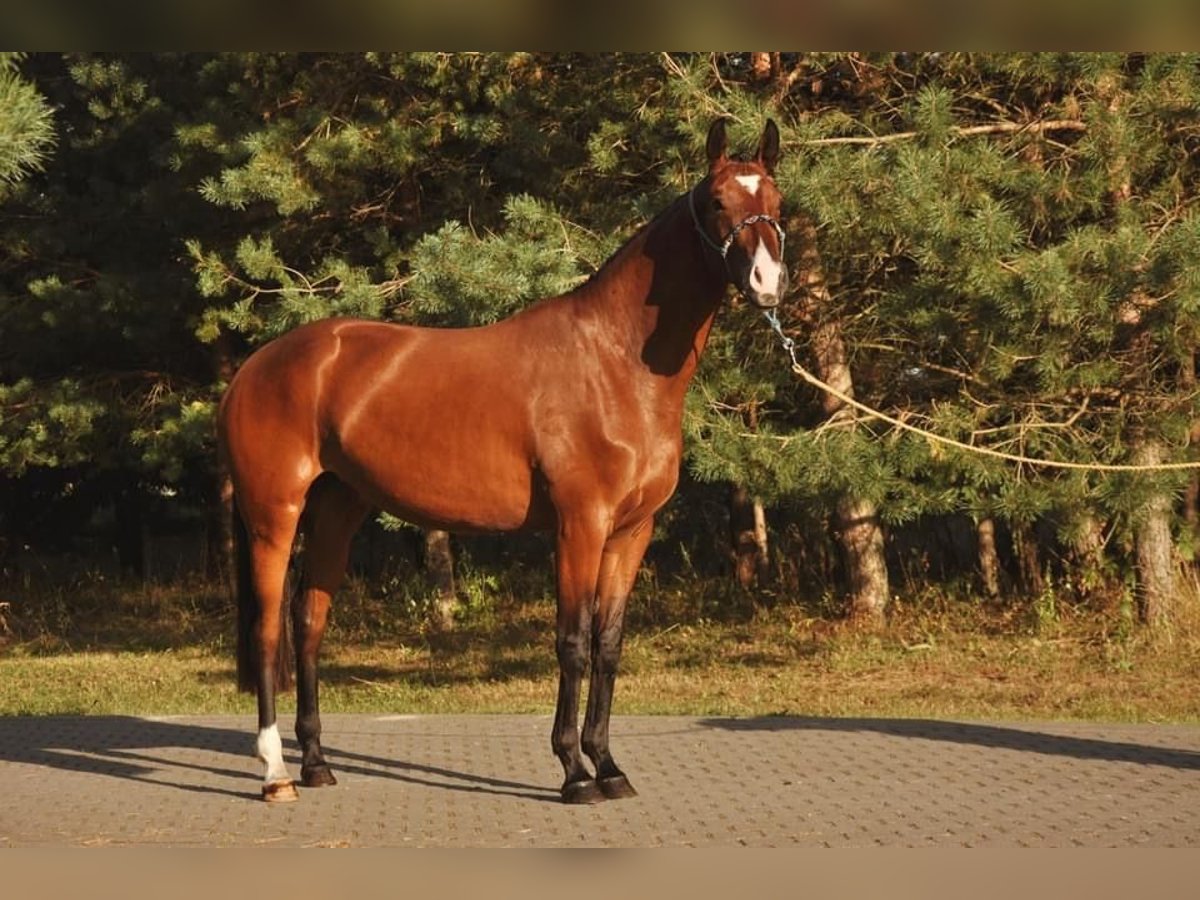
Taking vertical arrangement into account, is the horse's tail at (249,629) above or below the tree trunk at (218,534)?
below

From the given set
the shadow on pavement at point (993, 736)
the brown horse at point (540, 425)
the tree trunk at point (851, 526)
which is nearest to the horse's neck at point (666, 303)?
the brown horse at point (540, 425)

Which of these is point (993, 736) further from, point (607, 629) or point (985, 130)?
point (985, 130)

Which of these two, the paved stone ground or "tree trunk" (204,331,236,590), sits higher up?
"tree trunk" (204,331,236,590)

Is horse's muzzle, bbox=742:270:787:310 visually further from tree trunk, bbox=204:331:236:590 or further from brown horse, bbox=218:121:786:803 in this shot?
tree trunk, bbox=204:331:236:590

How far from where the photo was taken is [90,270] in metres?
17.9

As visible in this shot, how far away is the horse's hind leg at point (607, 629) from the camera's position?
712 centimetres

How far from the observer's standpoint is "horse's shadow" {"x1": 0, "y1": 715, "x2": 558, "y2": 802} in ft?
24.8

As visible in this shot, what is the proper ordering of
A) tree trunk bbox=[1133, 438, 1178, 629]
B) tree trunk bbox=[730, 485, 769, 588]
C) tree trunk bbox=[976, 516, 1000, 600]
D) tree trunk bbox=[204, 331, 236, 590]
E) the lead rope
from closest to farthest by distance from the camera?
the lead rope, tree trunk bbox=[1133, 438, 1178, 629], tree trunk bbox=[976, 516, 1000, 600], tree trunk bbox=[730, 485, 769, 588], tree trunk bbox=[204, 331, 236, 590]

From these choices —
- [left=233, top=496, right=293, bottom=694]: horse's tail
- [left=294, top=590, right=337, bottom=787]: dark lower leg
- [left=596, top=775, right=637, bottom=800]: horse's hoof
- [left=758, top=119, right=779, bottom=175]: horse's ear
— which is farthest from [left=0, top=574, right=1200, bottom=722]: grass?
[left=758, top=119, right=779, bottom=175]: horse's ear

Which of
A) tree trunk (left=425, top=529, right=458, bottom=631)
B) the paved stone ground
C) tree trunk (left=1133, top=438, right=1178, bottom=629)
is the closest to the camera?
the paved stone ground

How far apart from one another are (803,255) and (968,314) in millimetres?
2553

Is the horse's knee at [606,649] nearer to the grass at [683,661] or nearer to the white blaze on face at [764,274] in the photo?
the white blaze on face at [764,274]

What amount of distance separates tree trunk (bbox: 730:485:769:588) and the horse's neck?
35.7ft

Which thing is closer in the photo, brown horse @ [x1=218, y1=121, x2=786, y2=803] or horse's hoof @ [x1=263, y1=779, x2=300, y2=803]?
brown horse @ [x1=218, y1=121, x2=786, y2=803]
